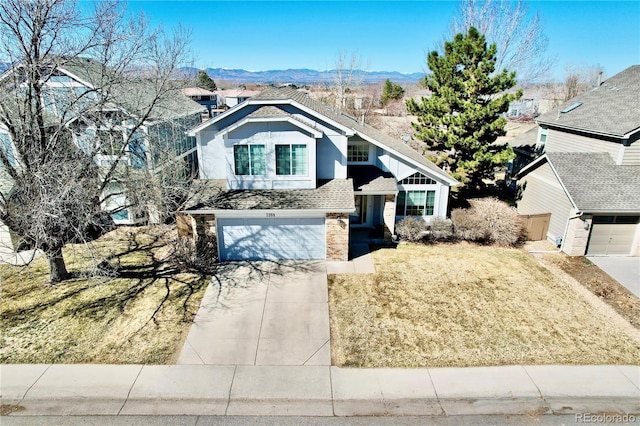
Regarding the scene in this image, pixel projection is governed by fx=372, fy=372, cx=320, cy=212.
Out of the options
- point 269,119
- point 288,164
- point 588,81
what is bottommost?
point 288,164

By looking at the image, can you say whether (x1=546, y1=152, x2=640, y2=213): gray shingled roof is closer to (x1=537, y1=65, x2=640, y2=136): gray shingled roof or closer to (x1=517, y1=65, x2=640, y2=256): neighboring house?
(x1=517, y1=65, x2=640, y2=256): neighboring house

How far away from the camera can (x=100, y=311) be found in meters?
12.4

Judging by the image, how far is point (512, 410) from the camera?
28.8ft

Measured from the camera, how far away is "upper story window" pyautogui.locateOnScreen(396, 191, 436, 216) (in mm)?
19062

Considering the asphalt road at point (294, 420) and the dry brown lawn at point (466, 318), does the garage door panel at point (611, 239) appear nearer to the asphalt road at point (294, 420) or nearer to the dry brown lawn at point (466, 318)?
the dry brown lawn at point (466, 318)

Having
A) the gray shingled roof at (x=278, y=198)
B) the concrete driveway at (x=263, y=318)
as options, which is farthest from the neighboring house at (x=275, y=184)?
the concrete driveway at (x=263, y=318)

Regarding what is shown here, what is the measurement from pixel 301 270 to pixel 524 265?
31.4ft

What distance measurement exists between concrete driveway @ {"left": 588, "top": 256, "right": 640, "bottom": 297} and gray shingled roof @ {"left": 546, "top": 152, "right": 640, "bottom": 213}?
228cm

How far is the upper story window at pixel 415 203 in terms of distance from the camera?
1906 centimetres

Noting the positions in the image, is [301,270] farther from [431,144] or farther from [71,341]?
[431,144]

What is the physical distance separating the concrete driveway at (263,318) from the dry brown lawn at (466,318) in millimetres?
648

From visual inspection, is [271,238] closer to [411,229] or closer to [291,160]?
[291,160]

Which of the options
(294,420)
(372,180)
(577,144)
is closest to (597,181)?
(577,144)

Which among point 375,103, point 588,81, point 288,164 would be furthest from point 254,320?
point 588,81
